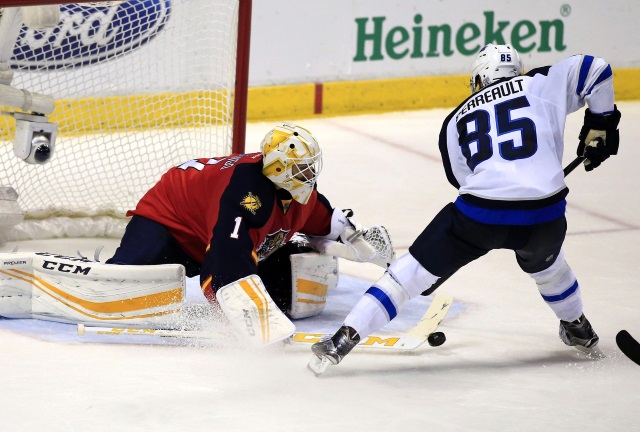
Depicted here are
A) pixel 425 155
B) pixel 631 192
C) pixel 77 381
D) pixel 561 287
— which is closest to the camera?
pixel 77 381

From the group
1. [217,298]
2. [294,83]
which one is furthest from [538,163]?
[294,83]

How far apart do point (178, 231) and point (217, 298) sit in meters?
0.48

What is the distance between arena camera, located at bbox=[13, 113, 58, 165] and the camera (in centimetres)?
468

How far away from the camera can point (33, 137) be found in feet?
15.4

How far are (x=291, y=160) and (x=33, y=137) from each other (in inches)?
50.7

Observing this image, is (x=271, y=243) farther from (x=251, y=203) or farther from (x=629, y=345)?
(x=629, y=345)

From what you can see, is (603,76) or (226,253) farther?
(226,253)

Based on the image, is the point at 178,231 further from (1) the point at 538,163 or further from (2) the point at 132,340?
(1) the point at 538,163

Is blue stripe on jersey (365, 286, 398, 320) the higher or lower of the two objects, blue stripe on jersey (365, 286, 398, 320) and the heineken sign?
the higher

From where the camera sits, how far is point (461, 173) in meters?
3.67

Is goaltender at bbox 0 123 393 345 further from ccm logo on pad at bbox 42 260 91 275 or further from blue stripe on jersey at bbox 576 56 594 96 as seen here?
blue stripe on jersey at bbox 576 56 594 96

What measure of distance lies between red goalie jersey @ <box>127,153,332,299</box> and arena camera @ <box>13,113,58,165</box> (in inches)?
25.4

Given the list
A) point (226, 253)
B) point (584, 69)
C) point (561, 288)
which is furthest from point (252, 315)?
point (584, 69)

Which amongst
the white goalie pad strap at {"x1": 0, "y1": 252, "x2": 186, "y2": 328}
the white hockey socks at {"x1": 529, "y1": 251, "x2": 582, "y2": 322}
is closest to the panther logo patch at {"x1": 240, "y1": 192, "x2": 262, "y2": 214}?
the white goalie pad strap at {"x1": 0, "y1": 252, "x2": 186, "y2": 328}
